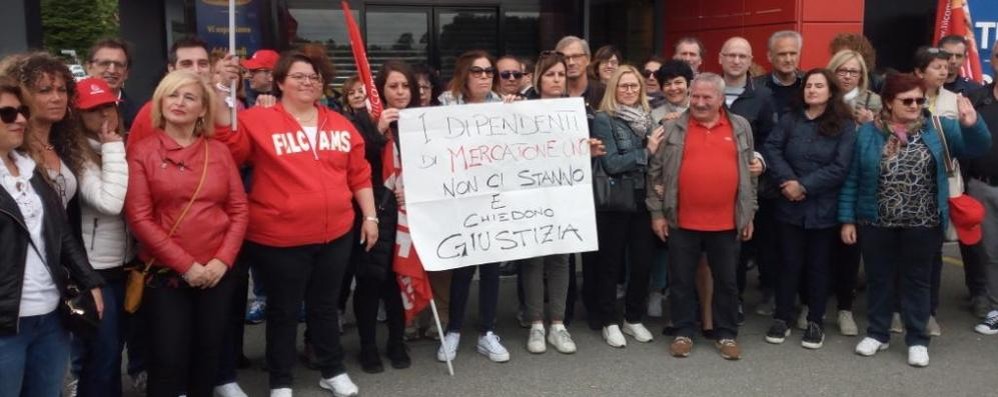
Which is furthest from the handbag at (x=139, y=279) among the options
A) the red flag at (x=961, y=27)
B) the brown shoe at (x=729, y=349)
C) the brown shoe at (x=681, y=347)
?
the red flag at (x=961, y=27)

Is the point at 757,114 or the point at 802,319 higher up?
the point at 757,114

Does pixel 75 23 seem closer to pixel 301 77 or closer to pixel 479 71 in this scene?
pixel 479 71

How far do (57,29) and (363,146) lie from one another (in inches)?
1651

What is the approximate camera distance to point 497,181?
4.91 meters

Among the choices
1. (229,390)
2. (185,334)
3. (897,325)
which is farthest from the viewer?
(897,325)

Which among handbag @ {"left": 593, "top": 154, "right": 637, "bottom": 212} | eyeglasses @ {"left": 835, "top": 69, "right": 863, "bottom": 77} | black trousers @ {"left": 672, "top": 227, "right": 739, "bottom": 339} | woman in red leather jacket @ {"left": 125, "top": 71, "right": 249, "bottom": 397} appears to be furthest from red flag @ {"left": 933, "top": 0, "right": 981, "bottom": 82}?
woman in red leather jacket @ {"left": 125, "top": 71, "right": 249, "bottom": 397}

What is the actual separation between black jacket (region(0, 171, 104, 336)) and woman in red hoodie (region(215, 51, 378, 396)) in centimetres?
94

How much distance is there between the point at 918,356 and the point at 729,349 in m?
1.12

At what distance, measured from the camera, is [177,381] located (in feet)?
12.3

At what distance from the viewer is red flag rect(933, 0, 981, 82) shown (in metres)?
6.89

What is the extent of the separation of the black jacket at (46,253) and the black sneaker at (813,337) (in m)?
4.15

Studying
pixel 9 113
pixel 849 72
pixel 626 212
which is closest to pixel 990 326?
pixel 849 72

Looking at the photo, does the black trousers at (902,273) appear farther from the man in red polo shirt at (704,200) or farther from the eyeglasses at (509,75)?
the eyeglasses at (509,75)

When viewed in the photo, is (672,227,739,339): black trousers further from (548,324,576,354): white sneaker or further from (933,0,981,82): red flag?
(933,0,981,82): red flag
